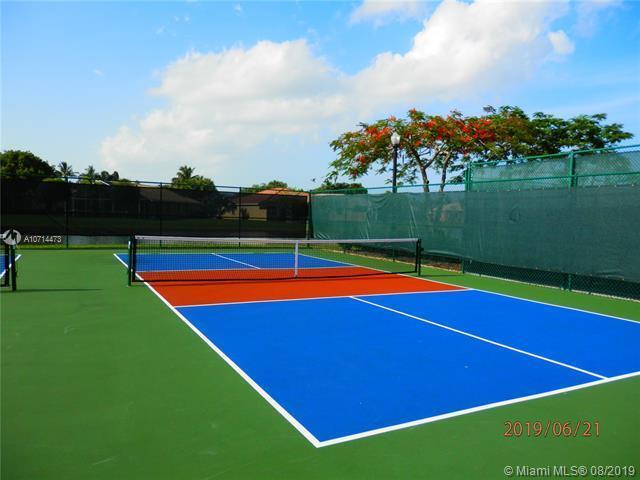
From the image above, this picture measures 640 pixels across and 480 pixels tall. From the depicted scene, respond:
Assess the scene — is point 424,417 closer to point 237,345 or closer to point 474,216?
point 237,345

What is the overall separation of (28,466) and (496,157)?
20.9 m

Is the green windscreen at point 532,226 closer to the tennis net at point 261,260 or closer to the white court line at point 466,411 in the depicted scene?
the tennis net at point 261,260

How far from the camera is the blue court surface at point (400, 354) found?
4.10 meters

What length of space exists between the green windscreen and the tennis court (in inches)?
83.4

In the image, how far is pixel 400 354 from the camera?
555 cm

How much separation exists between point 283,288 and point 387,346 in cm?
448

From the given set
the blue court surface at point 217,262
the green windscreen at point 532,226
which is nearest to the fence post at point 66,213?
the blue court surface at point 217,262

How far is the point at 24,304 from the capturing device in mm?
7711

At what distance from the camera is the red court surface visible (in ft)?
28.9

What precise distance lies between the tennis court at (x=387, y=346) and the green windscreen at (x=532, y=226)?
2.12 metres

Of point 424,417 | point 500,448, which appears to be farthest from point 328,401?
point 500,448

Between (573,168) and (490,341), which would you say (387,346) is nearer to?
(490,341)

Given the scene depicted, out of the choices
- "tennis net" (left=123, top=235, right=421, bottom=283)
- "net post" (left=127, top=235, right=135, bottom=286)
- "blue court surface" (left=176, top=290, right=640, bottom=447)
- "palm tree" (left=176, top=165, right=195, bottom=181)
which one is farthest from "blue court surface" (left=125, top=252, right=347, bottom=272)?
"palm tree" (left=176, top=165, right=195, bottom=181)

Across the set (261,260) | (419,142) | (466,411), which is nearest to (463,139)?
(419,142)
